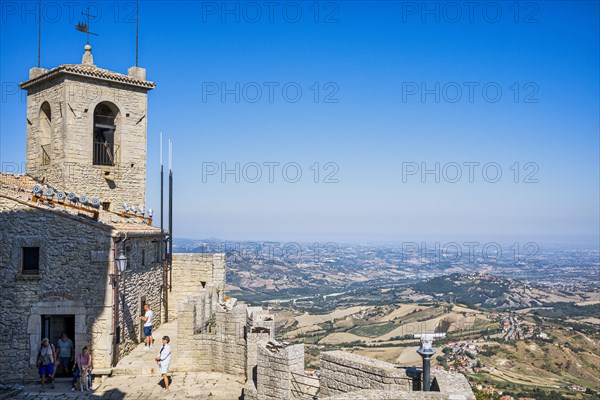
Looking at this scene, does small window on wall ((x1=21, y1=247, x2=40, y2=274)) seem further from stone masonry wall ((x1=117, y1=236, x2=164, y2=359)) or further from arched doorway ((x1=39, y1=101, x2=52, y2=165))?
arched doorway ((x1=39, y1=101, x2=52, y2=165))

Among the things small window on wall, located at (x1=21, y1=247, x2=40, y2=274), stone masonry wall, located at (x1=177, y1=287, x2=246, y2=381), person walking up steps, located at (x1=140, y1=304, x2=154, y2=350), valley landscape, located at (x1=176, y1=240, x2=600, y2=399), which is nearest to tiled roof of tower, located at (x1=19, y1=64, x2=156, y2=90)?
small window on wall, located at (x1=21, y1=247, x2=40, y2=274)

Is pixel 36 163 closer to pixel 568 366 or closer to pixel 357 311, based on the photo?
pixel 568 366

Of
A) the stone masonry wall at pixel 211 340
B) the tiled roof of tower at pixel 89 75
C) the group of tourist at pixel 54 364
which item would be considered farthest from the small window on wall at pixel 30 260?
the tiled roof of tower at pixel 89 75

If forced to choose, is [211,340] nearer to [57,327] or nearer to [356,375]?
[57,327]

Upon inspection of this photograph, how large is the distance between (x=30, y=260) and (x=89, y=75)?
9.14 m

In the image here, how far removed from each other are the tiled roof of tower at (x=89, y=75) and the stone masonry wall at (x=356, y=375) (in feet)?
53.7

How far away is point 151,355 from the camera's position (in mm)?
16391

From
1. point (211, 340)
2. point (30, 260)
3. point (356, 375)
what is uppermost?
point (30, 260)

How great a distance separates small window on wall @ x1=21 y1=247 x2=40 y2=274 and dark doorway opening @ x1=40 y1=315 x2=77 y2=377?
1.38 m

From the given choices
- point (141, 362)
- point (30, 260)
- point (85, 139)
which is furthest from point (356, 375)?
point (85, 139)

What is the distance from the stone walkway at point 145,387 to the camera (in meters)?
13.0

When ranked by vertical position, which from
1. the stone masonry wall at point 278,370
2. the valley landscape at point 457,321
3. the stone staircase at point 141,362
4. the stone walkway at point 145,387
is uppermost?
the stone masonry wall at point 278,370

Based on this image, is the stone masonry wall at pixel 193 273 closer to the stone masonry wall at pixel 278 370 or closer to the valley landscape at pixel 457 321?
the valley landscape at pixel 457 321

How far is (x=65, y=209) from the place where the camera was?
624 inches
